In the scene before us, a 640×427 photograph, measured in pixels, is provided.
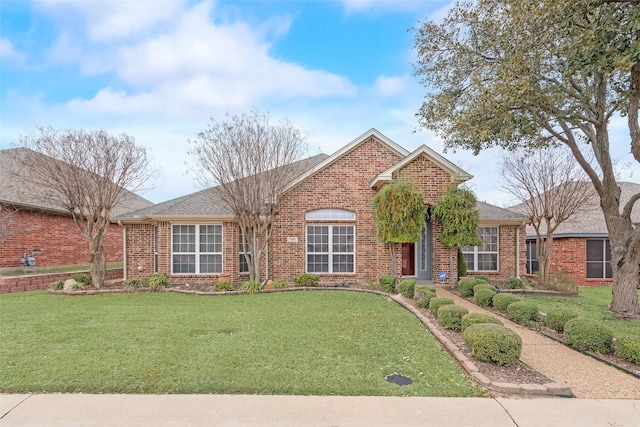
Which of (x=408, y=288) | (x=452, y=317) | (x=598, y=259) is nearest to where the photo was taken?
(x=452, y=317)

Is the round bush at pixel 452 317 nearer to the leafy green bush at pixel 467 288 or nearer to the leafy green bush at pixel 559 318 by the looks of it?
the leafy green bush at pixel 559 318

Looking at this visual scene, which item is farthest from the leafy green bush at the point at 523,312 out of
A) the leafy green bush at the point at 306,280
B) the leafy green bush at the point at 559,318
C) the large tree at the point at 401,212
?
the leafy green bush at the point at 306,280

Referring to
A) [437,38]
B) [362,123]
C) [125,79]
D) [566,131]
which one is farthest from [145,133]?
[566,131]

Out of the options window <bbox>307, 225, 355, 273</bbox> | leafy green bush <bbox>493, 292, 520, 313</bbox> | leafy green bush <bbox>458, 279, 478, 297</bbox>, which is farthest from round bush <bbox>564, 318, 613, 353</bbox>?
window <bbox>307, 225, 355, 273</bbox>

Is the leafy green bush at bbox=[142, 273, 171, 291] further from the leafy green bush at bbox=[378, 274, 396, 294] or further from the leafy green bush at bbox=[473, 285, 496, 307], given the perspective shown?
the leafy green bush at bbox=[473, 285, 496, 307]

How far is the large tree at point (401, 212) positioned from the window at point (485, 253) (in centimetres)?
461

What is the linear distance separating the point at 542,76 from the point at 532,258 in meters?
14.4

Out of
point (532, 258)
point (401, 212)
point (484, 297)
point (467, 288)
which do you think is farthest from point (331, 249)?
point (532, 258)

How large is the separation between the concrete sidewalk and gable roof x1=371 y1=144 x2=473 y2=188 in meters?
9.83

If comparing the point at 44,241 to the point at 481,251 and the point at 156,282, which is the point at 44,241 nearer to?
the point at 156,282

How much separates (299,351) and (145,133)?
1149cm

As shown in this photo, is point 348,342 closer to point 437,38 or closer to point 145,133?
point 437,38

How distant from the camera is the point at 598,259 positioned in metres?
17.5

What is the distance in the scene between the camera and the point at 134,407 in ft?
13.3
